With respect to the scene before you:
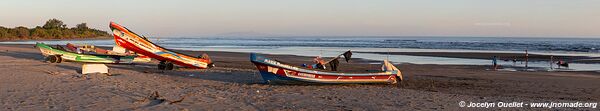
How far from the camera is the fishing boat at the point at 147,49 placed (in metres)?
19.8

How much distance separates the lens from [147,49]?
2002 centimetres

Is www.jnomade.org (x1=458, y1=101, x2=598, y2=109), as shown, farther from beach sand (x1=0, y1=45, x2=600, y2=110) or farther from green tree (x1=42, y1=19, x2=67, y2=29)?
green tree (x1=42, y1=19, x2=67, y2=29)

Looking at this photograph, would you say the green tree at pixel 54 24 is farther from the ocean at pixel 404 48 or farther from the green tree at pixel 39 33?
the ocean at pixel 404 48

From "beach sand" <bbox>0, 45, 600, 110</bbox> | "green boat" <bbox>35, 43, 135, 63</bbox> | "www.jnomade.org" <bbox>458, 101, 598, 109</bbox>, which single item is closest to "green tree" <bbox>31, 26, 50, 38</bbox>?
"green boat" <bbox>35, 43, 135, 63</bbox>

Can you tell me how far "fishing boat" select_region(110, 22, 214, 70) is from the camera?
778 inches

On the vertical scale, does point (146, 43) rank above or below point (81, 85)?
above

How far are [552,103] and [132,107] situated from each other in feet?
30.0

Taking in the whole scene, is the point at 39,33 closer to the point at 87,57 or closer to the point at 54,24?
the point at 54,24

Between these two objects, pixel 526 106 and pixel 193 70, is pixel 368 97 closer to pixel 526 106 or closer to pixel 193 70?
pixel 526 106

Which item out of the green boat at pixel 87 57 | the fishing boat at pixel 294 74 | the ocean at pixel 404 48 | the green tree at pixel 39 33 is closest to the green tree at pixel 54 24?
the green tree at pixel 39 33

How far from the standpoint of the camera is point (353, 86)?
14695mm

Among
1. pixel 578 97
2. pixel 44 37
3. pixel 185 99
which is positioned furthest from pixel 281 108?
pixel 44 37

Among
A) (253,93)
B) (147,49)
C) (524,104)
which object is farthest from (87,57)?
(524,104)

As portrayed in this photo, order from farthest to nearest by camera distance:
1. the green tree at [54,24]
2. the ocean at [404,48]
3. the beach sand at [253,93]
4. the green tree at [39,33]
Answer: the green tree at [54,24], the green tree at [39,33], the ocean at [404,48], the beach sand at [253,93]
